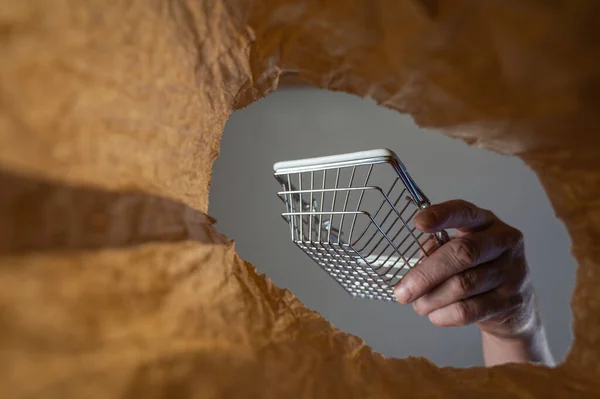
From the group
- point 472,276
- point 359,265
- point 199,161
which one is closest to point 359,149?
point 359,265

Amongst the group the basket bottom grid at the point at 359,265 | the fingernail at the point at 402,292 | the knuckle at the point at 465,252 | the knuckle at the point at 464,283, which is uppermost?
the knuckle at the point at 465,252

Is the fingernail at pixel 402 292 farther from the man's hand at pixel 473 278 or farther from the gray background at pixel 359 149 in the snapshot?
the gray background at pixel 359 149

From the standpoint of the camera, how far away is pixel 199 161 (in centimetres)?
40

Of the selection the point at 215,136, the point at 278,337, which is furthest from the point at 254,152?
the point at 278,337

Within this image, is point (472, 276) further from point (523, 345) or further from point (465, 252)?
point (523, 345)

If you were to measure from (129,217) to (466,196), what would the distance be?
129 cm

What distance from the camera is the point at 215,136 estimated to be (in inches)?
16.7

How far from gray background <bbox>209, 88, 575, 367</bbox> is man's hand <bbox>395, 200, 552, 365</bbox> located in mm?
593

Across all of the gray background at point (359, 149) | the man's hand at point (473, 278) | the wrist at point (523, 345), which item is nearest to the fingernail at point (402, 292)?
the man's hand at point (473, 278)

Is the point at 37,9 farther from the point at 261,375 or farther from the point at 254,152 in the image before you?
the point at 254,152

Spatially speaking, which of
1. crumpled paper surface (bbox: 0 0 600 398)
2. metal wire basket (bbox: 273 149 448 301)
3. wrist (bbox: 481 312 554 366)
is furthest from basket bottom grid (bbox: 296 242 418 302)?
crumpled paper surface (bbox: 0 0 600 398)

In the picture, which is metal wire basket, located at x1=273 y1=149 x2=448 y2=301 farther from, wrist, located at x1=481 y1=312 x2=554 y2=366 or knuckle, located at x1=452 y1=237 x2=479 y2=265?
wrist, located at x1=481 y1=312 x2=554 y2=366

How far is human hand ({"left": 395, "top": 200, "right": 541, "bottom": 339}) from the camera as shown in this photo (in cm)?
68

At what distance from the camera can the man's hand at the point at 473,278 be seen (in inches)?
26.7
